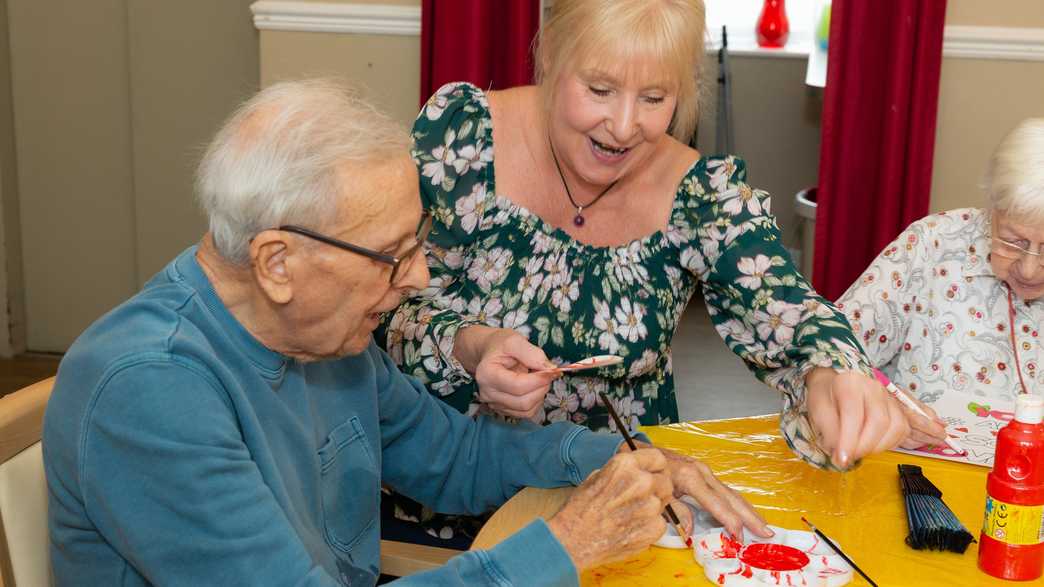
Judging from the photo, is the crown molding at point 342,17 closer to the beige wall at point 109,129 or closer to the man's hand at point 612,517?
the beige wall at point 109,129

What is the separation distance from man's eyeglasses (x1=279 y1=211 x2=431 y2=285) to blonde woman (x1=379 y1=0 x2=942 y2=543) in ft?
1.36

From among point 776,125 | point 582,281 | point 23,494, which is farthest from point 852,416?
point 776,125

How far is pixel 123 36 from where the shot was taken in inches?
177

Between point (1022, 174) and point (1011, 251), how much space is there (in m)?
0.16

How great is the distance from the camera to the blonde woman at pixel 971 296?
231 cm

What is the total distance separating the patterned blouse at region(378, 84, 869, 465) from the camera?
2.04 m

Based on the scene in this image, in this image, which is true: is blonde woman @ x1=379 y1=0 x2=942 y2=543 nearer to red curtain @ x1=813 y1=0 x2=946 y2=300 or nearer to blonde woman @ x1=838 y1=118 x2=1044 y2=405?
blonde woman @ x1=838 y1=118 x2=1044 y2=405

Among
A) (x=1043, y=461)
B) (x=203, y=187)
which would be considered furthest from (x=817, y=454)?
(x=203, y=187)

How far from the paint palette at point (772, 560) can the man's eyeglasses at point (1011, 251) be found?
101 cm

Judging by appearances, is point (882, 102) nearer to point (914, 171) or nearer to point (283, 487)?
point (914, 171)

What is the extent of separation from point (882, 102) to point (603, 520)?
108 inches

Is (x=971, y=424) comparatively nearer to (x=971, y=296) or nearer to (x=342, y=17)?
(x=971, y=296)

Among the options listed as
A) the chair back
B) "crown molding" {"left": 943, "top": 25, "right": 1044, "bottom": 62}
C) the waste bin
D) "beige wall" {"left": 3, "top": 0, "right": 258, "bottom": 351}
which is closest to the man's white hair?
the chair back

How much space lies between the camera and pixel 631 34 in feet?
6.32
